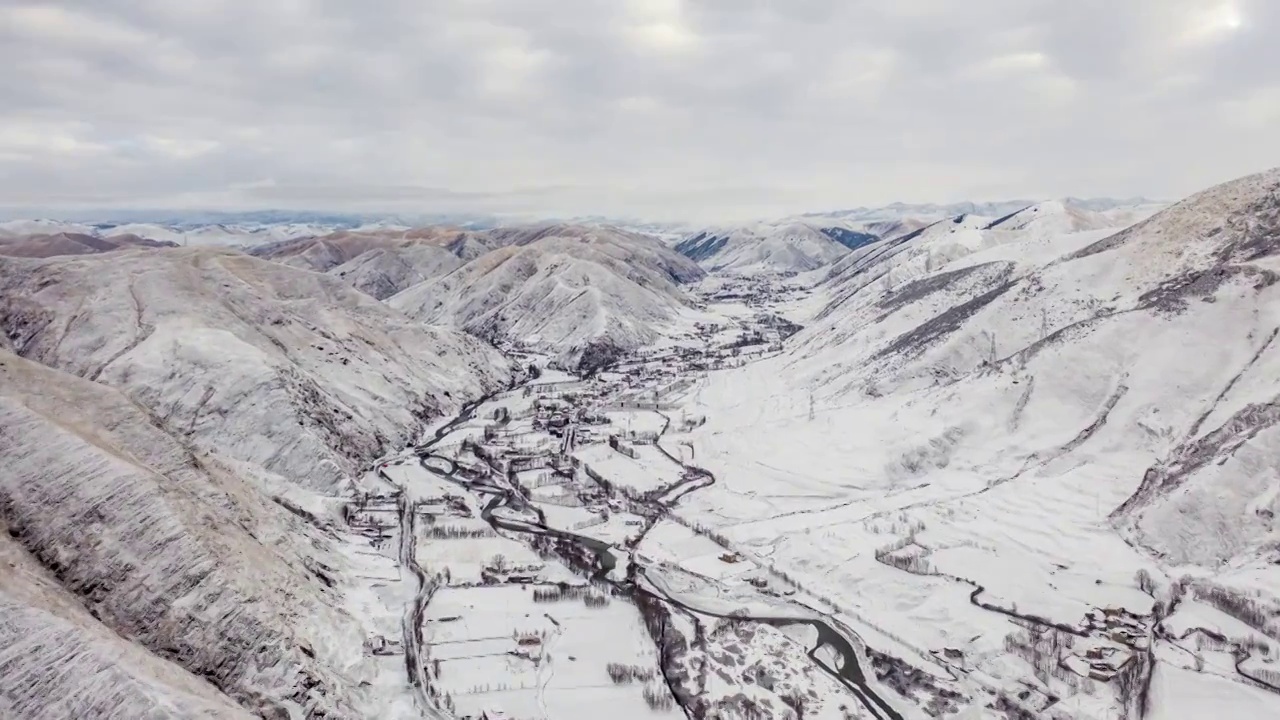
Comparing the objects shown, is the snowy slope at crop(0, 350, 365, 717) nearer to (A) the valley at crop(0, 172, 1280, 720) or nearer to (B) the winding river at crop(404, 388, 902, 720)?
(A) the valley at crop(0, 172, 1280, 720)

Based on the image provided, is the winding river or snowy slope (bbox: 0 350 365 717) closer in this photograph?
snowy slope (bbox: 0 350 365 717)

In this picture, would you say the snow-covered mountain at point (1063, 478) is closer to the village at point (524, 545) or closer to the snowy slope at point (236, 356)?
the village at point (524, 545)

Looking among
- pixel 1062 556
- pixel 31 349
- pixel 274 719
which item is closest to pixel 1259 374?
pixel 1062 556

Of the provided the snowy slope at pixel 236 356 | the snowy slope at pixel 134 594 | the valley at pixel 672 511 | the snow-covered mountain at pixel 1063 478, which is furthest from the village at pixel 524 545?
the snow-covered mountain at pixel 1063 478

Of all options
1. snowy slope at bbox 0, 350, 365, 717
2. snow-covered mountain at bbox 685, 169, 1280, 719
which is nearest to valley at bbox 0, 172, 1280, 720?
snowy slope at bbox 0, 350, 365, 717

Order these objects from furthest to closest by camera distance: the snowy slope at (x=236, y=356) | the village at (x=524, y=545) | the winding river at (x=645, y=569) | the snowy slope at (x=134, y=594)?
the snowy slope at (x=236, y=356) < the winding river at (x=645, y=569) < the village at (x=524, y=545) < the snowy slope at (x=134, y=594)

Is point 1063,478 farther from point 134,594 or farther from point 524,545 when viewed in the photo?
point 134,594
